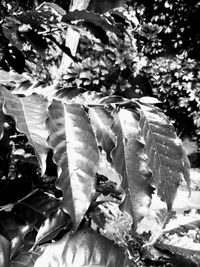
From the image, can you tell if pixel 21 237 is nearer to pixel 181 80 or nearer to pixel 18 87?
pixel 18 87

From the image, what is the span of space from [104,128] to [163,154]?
0.43 ft

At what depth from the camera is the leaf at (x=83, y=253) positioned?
0.61 meters

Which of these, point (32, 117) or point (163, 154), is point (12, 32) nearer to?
point (32, 117)

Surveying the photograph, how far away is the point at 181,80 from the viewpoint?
609 cm

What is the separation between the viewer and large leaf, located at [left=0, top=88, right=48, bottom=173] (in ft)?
1.84

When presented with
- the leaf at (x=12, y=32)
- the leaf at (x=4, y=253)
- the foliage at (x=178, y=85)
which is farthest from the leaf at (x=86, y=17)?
the foliage at (x=178, y=85)

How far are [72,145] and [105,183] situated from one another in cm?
64

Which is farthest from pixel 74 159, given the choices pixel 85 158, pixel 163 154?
pixel 163 154

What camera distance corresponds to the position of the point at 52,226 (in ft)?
2.32

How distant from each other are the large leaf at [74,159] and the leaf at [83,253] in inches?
3.7

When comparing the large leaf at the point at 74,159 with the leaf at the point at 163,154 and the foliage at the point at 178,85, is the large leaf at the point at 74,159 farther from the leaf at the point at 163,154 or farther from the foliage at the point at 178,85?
the foliage at the point at 178,85

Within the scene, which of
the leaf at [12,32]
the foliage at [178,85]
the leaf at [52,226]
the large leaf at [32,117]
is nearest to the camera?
the large leaf at [32,117]

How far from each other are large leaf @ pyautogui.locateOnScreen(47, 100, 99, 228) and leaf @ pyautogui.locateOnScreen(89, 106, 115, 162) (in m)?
0.05

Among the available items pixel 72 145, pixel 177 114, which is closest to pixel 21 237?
pixel 72 145
